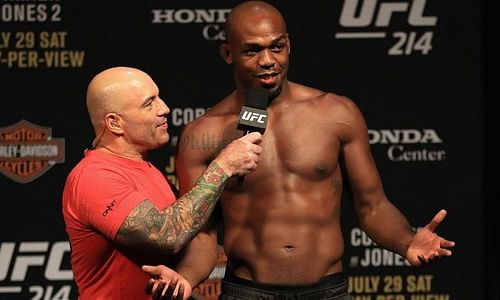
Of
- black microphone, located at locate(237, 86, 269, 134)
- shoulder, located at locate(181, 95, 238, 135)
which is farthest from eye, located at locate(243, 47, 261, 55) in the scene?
black microphone, located at locate(237, 86, 269, 134)

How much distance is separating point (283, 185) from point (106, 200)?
67cm

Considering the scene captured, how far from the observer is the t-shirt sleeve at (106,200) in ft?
8.80

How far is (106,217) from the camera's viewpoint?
269cm

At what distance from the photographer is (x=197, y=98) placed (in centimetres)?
425

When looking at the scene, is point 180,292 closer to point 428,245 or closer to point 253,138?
point 253,138

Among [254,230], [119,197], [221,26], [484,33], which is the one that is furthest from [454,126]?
[119,197]

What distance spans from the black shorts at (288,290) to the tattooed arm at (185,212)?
0.48m

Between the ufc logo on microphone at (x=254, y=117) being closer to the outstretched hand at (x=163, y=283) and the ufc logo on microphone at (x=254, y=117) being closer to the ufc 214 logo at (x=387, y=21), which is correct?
the outstretched hand at (x=163, y=283)

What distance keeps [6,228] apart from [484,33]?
189 cm

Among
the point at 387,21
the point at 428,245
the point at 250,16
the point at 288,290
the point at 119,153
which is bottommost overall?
the point at 288,290

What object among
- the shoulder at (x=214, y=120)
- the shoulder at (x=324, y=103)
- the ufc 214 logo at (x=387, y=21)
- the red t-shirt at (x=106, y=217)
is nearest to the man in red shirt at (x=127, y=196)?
the red t-shirt at (x=106, y=217)

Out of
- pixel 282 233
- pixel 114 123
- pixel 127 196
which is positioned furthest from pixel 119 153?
pixel 282 233

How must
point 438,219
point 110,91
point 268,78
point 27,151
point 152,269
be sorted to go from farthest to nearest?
point 27,151 < point 268,78 < point 438,219 < point 110,91 < point 152,269

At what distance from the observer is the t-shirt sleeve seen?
2.68 metres
